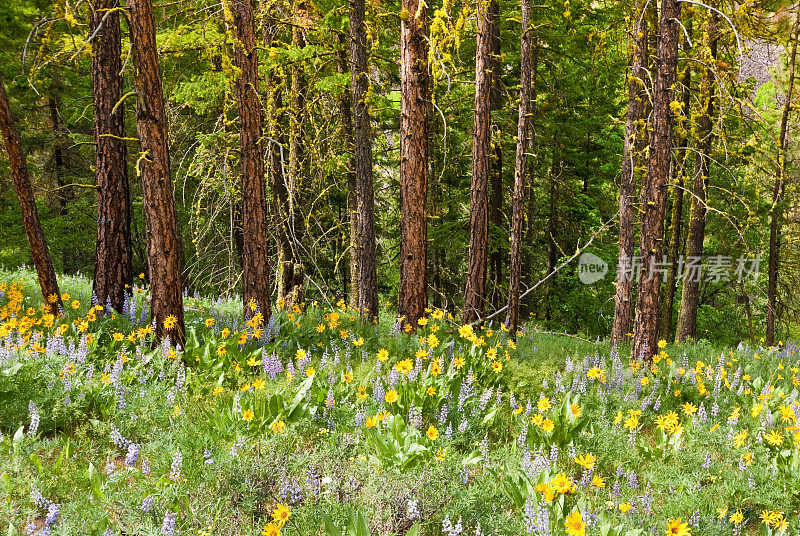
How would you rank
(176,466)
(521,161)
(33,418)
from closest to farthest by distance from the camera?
(176,466)
(33,418)
(521,161)

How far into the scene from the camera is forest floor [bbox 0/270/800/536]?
116 inches

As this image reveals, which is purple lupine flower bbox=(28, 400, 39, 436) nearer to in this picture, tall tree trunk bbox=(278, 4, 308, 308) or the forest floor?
the forest floor

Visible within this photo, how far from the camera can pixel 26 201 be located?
6.31 metres

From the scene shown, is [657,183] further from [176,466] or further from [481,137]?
[176,466]

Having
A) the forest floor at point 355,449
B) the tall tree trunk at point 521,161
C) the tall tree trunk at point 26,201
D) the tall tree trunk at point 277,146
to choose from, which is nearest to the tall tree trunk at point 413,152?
the forest floor at point 355,449

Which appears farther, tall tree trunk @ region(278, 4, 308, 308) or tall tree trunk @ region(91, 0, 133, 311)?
tall tree trunk @ region(278, 4, 308, 308)

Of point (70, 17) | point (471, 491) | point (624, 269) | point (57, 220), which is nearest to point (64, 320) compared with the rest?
point (70, 17)

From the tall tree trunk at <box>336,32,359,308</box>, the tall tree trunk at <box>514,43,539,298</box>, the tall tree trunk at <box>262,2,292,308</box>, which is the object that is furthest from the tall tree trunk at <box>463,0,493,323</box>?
the tall tree trunk at <box>262,2,292,308</box>

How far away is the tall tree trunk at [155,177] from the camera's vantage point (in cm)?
559

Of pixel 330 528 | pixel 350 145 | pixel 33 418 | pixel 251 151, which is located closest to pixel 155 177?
pixel 251 151

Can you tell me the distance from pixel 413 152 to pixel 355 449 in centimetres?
473

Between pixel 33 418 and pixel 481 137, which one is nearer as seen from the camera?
pixel 33 418

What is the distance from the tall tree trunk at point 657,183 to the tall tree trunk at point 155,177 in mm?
5911

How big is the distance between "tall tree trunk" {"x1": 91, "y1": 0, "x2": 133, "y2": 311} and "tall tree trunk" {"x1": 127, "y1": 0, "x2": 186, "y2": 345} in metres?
2.05
